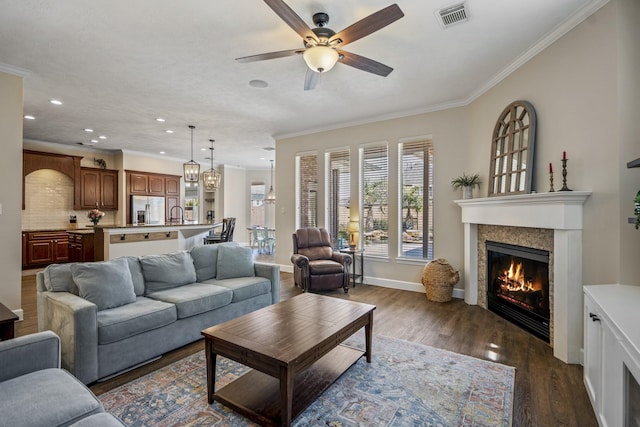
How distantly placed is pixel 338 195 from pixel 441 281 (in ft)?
8.06

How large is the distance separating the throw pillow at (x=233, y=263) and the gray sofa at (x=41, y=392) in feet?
6.91

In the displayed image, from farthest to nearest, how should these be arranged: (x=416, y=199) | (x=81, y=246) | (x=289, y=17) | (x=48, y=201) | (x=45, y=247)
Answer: (x=48, y=201), (x=45, y=247), (x=81, y=246), (x=416, y=199), (x=289, y=17)

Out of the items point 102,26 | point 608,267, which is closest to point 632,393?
point 608,267

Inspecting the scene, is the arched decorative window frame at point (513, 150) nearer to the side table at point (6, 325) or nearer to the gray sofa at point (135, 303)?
the gray sofa at point (135, 303)

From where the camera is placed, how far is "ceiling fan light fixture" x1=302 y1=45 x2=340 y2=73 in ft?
8.14

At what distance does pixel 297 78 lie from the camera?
3.86 metres

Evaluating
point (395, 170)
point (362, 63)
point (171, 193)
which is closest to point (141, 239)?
point (171, 193)

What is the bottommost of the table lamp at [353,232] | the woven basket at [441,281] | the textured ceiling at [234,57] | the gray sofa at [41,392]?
the woven basket at [441,281]

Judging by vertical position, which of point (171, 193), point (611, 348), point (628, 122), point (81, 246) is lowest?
point (611, 348)

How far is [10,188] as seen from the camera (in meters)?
3.70

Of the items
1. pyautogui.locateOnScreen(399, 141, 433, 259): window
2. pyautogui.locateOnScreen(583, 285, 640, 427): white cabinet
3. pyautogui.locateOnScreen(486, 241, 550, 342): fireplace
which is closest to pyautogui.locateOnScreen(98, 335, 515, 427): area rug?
pyautogui.locateOnScreen(583, 285, 640, 427): white cabinet

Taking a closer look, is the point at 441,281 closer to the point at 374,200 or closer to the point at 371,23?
the point at 374,200

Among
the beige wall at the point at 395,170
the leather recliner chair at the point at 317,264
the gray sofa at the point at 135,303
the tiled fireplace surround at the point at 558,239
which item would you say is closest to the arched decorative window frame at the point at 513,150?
the tiled fireplace surround at the point at 558,239

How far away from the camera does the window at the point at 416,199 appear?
506 cm
